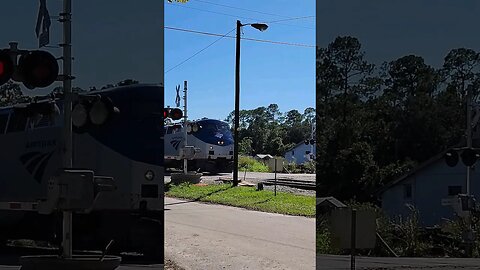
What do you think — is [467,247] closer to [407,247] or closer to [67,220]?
[407,247]

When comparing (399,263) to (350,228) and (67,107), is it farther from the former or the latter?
(67,107)

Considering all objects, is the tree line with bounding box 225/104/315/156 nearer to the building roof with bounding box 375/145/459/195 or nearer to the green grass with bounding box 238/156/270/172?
the green grass with bounding box 238/156/270/172

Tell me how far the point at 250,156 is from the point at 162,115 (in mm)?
7943

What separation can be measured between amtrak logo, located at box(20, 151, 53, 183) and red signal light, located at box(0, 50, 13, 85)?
50 cm

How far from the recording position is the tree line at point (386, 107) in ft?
14.8

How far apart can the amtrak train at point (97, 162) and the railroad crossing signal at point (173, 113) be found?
0.27 meters

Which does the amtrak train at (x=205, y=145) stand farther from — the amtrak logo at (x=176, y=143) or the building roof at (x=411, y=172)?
the building roof at (x=411, y=172)

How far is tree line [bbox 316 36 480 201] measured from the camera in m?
4.52

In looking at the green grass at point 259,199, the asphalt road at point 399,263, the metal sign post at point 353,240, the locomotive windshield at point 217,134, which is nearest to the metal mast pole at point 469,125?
the asphalt road at point 399,263

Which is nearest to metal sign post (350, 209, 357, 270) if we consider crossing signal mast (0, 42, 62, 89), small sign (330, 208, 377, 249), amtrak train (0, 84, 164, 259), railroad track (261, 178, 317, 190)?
small sign (330, 208, 377, 249)

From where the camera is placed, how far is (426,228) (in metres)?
4.59

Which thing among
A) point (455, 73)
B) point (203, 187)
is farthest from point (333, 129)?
point (203, 187)

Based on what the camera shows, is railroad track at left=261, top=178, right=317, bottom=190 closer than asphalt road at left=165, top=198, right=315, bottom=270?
No

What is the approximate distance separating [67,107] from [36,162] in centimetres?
41
